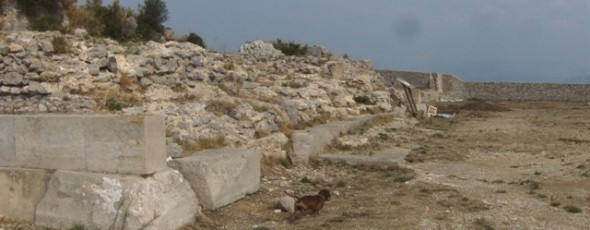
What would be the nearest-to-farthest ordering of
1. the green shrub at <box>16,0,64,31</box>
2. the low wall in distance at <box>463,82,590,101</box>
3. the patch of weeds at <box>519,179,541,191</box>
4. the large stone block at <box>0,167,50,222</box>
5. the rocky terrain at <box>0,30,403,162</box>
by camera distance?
the large stone block at <box>0,167,50,222</box>, the patch of weeds at <box>519,179,541,191</box>, the rocky terrain at <box>0,30,403,162</box>, the green shrub at <box>16,0,64,31</box>, the low wall in distance at <box>463,82,590,101</box>

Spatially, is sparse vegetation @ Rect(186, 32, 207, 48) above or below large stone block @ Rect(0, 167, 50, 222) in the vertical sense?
above

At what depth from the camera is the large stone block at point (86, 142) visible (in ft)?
17.2

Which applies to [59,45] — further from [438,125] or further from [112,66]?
[438,125]

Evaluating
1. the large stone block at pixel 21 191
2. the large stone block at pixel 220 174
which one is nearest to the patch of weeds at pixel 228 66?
the large stone block at pixel 220 174

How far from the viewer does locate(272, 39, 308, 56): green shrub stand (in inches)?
851

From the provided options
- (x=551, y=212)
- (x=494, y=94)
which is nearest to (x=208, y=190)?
(x=551, y=212)

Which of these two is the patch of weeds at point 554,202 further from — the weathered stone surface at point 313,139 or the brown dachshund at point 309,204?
the weathered stone surface at point 313,139

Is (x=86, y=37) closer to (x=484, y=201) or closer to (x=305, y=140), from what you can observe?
(x=305, y=140)

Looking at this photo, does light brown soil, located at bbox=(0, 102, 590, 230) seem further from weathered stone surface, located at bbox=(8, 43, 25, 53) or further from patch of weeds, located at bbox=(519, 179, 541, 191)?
weathered stone surface, located at bbox=(8, 43, 25, 53)

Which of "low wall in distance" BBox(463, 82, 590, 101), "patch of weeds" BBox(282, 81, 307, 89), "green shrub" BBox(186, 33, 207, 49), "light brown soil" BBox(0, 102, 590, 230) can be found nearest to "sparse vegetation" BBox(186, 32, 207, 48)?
"green shrub" BBox(186, 33, 207, 49)

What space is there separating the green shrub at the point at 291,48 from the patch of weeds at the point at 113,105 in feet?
44.0

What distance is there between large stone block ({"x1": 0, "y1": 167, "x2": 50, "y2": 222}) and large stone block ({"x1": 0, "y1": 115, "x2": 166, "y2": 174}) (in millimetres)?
81

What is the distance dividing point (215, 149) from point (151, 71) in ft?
8.77

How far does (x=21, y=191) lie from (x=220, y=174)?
197cm
